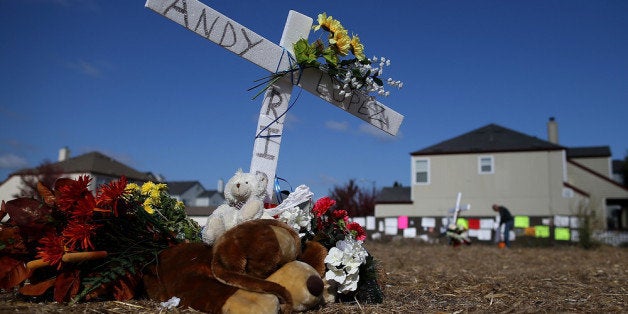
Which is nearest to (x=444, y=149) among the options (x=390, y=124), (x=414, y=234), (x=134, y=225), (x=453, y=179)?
(x=453, y=179)

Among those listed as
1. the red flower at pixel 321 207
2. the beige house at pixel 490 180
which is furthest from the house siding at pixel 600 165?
the red flower at pixel 321 207

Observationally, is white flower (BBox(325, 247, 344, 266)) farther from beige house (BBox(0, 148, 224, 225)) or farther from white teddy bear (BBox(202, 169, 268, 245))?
beige house (BBox(0, 148, 224, 225))

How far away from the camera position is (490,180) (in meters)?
25.8

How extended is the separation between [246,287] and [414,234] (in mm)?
23287

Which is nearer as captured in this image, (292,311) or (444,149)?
(292,311)

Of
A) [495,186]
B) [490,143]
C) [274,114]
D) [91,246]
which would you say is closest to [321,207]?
[274,114]

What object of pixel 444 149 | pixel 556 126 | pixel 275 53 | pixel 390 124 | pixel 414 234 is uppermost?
pixel 556 126

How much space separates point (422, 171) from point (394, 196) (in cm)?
203

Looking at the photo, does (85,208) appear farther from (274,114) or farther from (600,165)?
(600,165)

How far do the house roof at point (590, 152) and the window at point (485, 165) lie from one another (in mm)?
15421

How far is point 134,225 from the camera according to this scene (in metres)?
3.88

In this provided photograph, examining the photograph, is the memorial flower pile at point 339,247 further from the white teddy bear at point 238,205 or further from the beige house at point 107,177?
the beige house at point 107,177

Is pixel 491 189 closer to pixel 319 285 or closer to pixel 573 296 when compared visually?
pixel 573 296

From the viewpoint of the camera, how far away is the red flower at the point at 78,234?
11.3 ft
